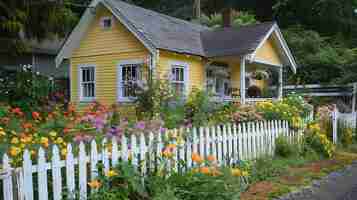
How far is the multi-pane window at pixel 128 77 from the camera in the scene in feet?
43.3

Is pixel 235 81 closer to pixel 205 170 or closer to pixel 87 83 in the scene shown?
pixel 87 83

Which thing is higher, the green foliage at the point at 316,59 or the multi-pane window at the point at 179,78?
the green foliage at the point at 316,59

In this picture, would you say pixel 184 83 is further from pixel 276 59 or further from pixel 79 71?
pixel 276 59

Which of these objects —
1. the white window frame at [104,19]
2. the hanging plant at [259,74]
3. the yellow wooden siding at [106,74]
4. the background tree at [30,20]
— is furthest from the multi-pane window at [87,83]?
the hanging plant at [259,74]

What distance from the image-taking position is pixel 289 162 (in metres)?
7.16

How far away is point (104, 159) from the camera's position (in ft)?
13.6

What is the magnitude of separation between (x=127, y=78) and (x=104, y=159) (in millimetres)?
9429

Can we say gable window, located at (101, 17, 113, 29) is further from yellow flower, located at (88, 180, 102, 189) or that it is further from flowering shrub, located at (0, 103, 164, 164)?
yellow flower, located at (88, 180, 102, 189)

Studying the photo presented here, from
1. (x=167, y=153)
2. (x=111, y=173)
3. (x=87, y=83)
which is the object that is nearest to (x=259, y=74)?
(x=87, y=83)

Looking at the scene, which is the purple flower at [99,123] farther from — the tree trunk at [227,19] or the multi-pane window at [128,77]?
the tree trunk at [227,19]

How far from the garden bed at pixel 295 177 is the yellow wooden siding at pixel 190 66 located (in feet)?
20.4

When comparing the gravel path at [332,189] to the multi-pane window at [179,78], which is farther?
the multi-pane window at [179,78]

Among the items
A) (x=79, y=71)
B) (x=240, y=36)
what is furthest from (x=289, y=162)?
(x=79, y=71)

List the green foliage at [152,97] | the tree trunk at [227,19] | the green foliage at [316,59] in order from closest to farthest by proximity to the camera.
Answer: the green foliage at [152,97] < the tree trunk at [227,19] < the green foliage at [316,59]
